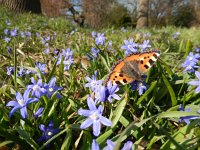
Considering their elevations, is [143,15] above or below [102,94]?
below

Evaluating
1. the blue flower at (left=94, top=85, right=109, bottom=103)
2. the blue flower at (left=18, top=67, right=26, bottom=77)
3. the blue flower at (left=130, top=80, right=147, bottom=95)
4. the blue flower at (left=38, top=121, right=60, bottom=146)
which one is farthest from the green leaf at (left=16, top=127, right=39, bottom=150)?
the blue flower at (left=18, top=67, right=26, bottom=77)

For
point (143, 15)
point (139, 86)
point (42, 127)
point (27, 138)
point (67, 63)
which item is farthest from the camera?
point (143, 15)

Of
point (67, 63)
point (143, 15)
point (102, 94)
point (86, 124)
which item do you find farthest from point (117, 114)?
point (143, 15)

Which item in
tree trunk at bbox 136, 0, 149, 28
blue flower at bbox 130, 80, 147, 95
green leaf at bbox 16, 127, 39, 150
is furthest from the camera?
tree trunk at bbox 136, 0, 149, 28

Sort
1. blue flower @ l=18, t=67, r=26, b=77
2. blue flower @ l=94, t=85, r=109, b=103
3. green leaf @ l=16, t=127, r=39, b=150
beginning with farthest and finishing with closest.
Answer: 1. blue flower @ l=18, t=67, r=26, b=77
2. blue flower @ l=94, t=85, r=109, b=103
3. green leaf @ l=16, t=127, r=39, b=150

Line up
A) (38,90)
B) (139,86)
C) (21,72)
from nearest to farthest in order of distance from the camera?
(38,90) → (139,86) → (21,72)

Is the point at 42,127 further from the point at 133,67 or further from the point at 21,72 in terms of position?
the point at 21,72

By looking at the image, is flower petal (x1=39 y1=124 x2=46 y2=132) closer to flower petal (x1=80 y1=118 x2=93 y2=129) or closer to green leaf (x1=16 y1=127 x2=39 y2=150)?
green leaf (x1=16 y1=127 x2=39 y2=150)

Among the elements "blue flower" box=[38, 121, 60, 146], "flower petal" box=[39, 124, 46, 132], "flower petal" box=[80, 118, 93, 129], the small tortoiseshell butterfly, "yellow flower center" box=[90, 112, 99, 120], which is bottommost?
"blue flower" box=[38, 121, 60, 146]

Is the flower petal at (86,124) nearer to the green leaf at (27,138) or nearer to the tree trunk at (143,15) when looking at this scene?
the green leaf at (27,138)
